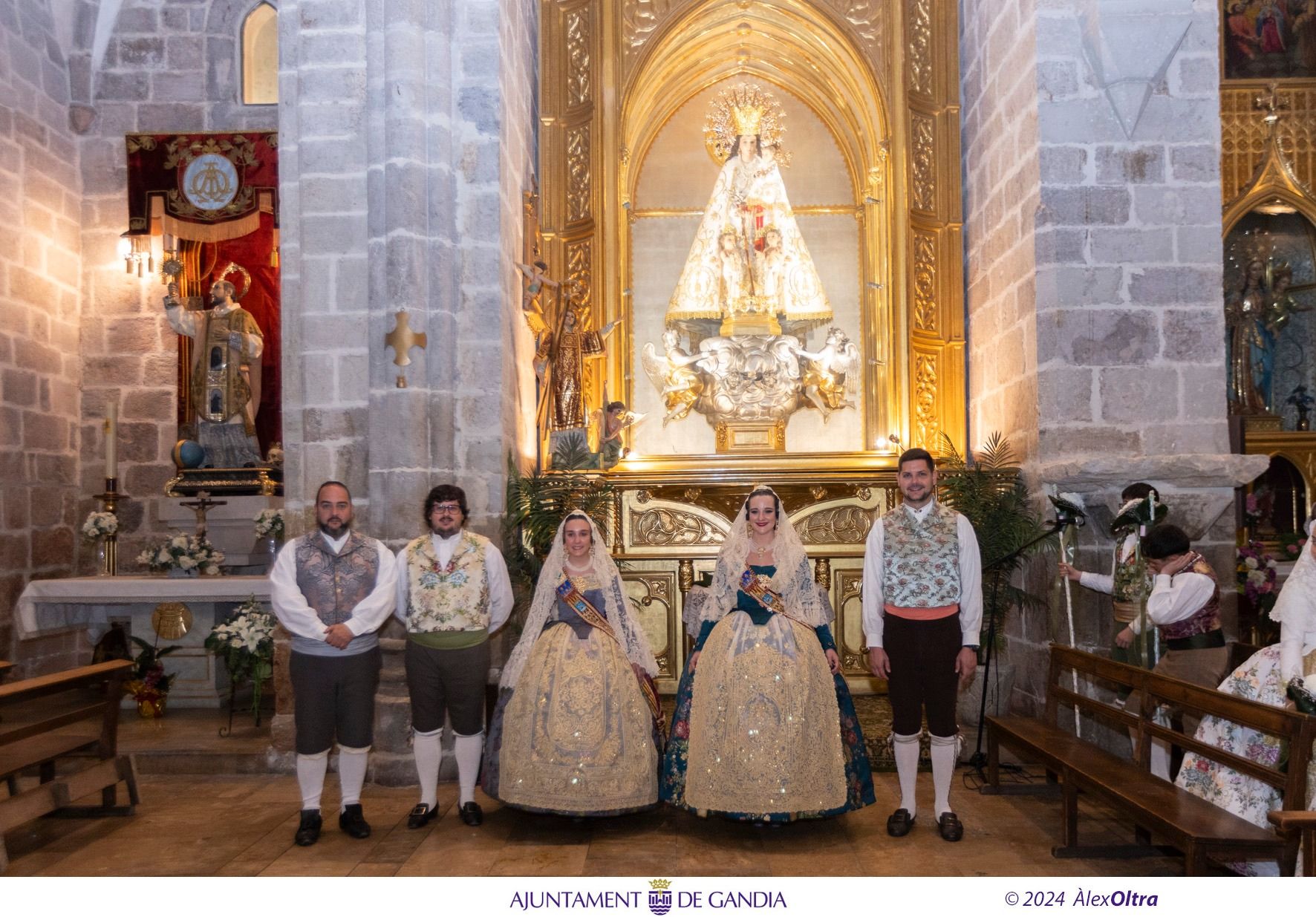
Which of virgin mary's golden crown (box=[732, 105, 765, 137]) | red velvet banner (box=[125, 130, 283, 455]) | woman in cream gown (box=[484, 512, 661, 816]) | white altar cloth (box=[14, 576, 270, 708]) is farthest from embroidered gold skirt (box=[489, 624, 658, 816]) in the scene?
virgin mary's golden crown (box=[732, 105, 765, 137])

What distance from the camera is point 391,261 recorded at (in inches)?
Result: 241

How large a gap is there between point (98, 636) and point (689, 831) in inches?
222

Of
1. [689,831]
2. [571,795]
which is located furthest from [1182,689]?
[571,795]

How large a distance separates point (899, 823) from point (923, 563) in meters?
1.14

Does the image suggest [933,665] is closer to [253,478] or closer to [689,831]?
[689,831]

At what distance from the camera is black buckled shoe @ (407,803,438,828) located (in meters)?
5.04

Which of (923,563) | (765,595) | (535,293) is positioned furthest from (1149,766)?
(535,293)

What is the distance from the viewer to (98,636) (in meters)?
8.39

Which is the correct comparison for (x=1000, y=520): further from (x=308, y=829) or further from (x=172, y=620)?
(x=172, y=620)

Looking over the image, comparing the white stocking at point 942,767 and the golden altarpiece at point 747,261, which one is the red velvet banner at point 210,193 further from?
the white stocking at point 942,767

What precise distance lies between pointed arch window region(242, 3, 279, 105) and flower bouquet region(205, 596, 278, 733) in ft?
16.2

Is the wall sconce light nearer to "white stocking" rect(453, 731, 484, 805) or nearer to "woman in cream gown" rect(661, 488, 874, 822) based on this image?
"white stocking" rect(453, 731, 484, 805)

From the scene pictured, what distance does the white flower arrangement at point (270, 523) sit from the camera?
308 inches
